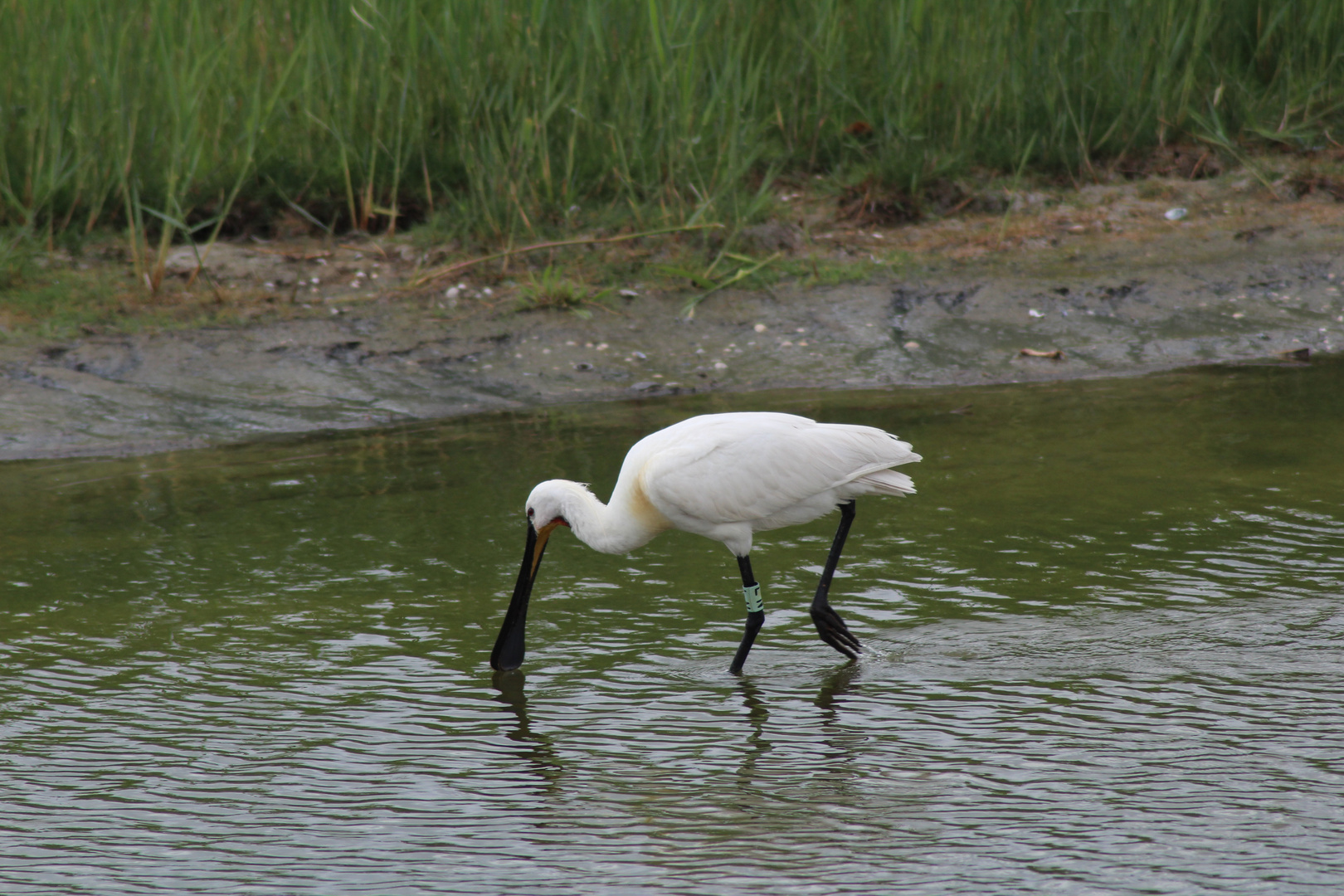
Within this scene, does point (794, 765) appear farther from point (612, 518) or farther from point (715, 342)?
point (715, 342)

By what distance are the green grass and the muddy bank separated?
629 millimetres

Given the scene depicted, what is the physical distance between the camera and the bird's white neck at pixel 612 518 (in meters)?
4.46

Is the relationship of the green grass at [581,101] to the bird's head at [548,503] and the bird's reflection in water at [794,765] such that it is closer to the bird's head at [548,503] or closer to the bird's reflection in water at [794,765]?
the bird's head at [548,503]

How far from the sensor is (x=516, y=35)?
825cm

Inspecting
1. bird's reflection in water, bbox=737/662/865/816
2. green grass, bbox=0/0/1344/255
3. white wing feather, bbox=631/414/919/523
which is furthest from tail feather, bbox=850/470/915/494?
green grass, bbox=0/0/1344/255

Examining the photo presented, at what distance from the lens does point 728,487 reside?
14.4ft

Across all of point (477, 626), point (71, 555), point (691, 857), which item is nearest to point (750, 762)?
point (691, 857)

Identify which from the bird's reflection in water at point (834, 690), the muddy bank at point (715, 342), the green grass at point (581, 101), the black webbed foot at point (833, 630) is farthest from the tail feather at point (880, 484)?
the green grass at point (581, 101)

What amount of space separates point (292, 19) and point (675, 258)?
2.77m

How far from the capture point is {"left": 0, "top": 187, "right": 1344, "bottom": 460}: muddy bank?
7012 millimetres

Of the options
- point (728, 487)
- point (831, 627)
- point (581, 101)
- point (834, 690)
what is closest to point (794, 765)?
point (834, 690)

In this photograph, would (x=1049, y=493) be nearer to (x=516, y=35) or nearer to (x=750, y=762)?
(x=750, y=762)

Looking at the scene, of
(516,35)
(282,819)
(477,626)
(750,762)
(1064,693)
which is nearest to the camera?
(282,819)

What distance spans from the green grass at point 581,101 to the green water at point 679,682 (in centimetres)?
237
